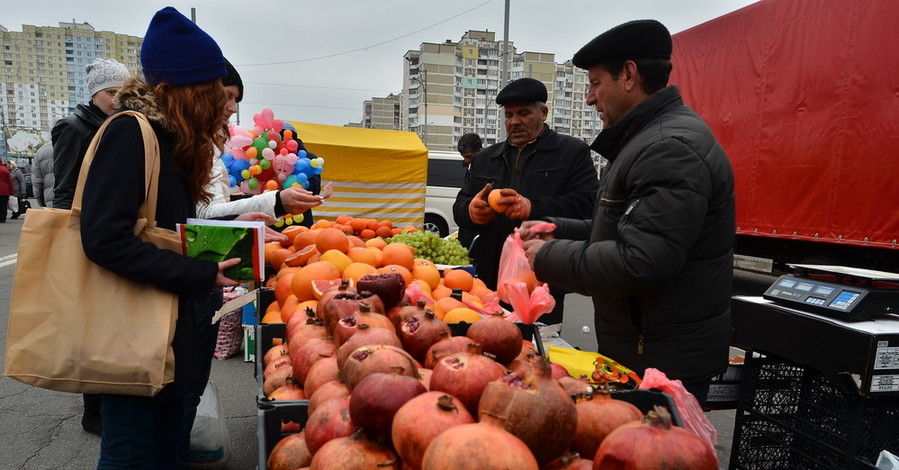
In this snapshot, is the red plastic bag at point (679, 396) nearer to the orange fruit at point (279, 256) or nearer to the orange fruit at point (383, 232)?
the orange fruit at point (279, 256)

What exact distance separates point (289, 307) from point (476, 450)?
1.93 m

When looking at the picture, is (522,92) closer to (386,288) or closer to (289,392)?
(386,288)

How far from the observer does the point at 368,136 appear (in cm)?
1256

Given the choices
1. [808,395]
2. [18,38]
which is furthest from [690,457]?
[18,38]

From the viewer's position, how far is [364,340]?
1470 millimetres

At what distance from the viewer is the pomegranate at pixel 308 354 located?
1668mm

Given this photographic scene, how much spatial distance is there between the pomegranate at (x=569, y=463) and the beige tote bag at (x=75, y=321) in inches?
47.7

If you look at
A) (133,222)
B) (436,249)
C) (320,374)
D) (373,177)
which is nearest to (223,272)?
(133,222)

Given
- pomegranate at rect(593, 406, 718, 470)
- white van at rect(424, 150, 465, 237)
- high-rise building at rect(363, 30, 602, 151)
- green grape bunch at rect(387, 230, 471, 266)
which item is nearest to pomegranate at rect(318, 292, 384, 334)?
pomegranate at rect(593, 406, 718, 470)

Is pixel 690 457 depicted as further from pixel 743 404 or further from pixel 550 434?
pixel 743 404

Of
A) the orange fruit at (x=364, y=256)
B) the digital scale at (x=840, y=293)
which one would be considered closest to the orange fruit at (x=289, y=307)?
the orange fruit at (x=364, y=256)

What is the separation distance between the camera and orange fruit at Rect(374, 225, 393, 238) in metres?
6.00

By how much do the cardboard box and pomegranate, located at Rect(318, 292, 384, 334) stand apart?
1607 mm

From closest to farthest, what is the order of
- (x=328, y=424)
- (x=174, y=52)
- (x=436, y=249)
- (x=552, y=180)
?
(x=328, y=424) < (x=174, y=52) < (x=552, y=180) < (x=436, y=249)
